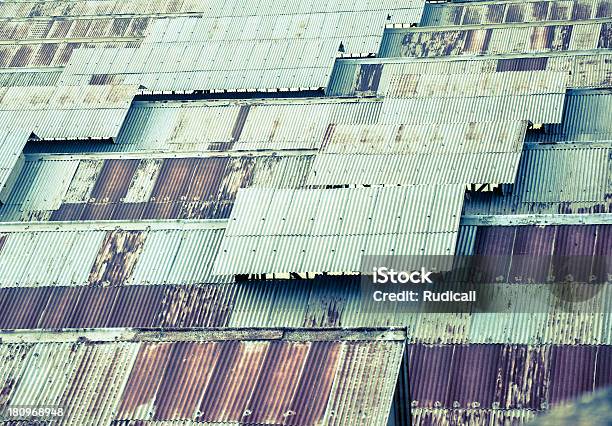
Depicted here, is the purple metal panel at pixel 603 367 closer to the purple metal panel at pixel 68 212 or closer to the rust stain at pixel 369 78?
the purple metal panel at pixel 68 212

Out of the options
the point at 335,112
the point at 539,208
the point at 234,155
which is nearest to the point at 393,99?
the point at 335,112

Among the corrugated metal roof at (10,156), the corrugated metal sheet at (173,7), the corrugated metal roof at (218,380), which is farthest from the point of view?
the corrugated metal sheet at (173,7)

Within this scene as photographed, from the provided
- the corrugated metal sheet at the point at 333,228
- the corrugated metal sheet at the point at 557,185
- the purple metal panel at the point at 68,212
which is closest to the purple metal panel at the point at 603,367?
the corrugated metal sheet at the point at 333,228

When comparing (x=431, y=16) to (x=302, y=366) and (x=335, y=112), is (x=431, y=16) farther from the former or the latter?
(x=302, y=366)

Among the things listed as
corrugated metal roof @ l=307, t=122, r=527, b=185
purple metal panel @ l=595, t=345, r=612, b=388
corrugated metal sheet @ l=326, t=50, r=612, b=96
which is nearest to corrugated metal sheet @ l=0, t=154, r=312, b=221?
corrugated metal roof @ l=307, t=122, r=527, b=185

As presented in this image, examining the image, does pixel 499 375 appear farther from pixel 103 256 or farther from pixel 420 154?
pixel 103 256

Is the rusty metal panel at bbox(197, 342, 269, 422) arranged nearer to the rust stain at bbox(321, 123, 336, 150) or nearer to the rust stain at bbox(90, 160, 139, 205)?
the rust stain at bbox(321, 123, 336, 150)

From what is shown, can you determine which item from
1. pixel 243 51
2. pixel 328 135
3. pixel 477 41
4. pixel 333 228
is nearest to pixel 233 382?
pixel 333 228
